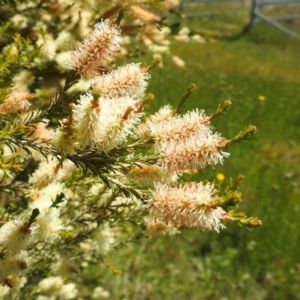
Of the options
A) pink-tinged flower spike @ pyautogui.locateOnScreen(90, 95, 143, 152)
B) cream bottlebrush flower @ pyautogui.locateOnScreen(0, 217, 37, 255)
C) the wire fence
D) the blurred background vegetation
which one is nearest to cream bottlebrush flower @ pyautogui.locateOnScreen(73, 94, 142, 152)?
pink-tinged flower spike @ pyautogui.locateOnScreen(90, 95, 143, 152)

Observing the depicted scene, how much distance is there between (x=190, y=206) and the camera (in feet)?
4.18

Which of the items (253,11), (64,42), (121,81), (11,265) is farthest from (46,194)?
(253,11)

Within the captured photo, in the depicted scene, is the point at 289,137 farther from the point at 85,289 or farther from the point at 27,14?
the point at 27,14

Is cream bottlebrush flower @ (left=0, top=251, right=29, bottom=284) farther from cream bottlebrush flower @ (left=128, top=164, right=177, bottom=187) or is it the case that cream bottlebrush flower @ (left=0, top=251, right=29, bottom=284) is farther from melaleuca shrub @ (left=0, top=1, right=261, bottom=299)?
cream bottlebrush flower @ (left=128, top=164, right=177, bottom=187)

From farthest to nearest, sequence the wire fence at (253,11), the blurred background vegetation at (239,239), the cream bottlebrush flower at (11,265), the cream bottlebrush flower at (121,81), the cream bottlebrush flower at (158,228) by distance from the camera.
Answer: the wire fence at (253,11)
the blurred background vegetation at (239,239)
the cream bottlebrush flower at (158,228)
the cream bottlebrush flower at (11,265)
the cream bottlebrush flower at (121,81)

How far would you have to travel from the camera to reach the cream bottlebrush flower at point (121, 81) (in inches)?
55.6

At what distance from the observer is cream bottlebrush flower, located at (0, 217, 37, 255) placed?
1.53m

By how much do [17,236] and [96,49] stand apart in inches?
23.0

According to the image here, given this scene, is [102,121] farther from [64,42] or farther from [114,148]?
[64,42]

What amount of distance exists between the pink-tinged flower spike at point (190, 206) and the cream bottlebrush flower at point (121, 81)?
287 mm

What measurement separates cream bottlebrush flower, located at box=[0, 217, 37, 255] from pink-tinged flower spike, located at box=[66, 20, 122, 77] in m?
0.47

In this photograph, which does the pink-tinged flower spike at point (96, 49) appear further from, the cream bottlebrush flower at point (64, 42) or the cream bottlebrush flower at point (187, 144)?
the cream bottlebrush flower at point (64, 42)

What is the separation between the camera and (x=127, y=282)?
4.27 m

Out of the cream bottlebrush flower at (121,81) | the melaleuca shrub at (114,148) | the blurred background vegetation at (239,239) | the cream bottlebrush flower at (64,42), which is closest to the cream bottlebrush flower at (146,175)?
the melaleuca shrub at (114,148)
